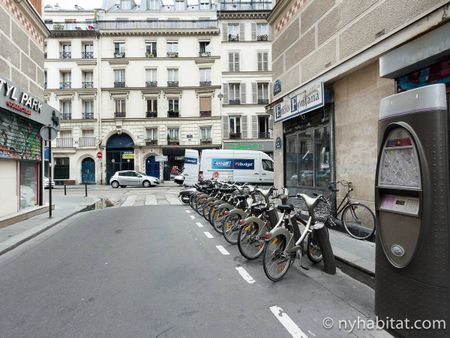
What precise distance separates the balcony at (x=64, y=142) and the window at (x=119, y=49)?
9.34 m

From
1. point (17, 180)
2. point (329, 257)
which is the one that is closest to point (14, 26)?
point (17, 180)

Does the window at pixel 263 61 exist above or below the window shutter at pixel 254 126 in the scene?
above

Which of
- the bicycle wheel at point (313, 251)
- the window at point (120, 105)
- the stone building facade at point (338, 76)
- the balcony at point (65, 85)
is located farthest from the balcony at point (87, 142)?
the bicycle wheel at point (313, 251)

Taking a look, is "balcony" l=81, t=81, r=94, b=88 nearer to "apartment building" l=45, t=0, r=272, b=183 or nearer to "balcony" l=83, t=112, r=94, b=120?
"apartment building" l=45, t=0, r=272, b=183

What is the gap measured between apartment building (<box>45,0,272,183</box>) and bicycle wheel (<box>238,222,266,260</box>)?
23429 mm

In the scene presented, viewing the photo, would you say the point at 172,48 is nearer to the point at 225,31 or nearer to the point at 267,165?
the point at 225,31

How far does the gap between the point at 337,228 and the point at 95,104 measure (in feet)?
90.5

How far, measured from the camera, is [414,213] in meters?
2.48

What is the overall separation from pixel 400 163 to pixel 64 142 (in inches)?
1233

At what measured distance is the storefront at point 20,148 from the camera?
7.70m

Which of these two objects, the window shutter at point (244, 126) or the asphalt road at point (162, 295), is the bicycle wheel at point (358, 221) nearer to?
the asphalt road at point (162, 295)

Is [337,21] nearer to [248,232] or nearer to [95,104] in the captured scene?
[248,232]

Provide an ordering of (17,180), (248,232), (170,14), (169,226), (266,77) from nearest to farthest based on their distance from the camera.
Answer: (248,232)
(169,226)
(17,180)
(266,77)
(170,14)

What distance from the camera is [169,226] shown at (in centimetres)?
785
